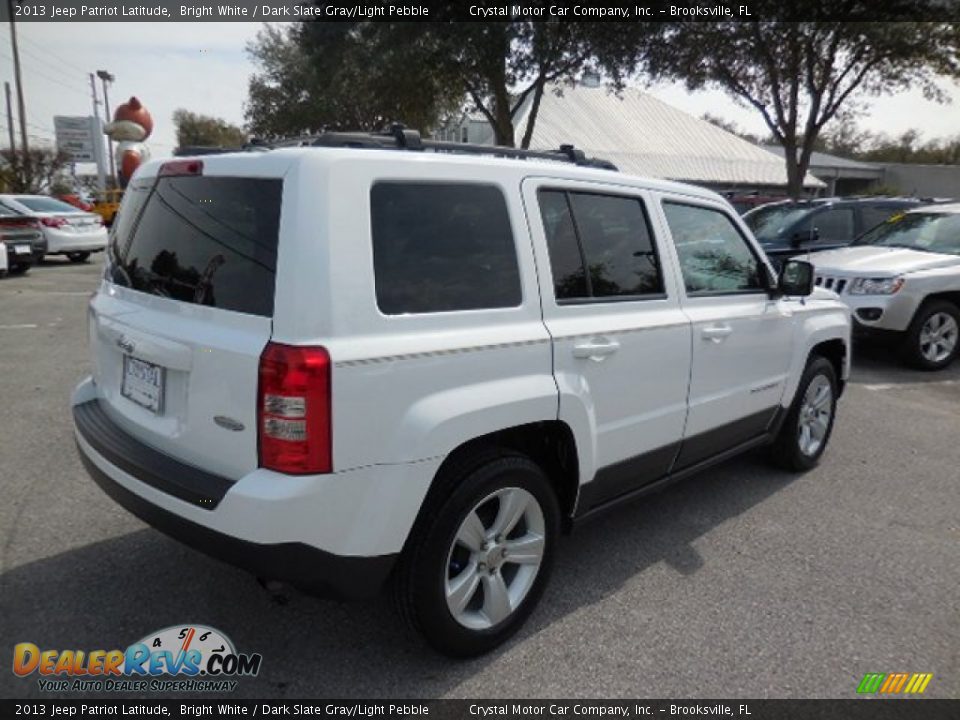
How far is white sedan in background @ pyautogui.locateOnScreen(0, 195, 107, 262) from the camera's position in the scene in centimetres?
1459

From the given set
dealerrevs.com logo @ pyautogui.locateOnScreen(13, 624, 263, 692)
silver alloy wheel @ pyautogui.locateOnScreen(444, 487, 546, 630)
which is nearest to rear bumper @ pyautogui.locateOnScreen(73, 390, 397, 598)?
silver alloy wheel @ pyautogui.locateOnScreen(444, 487, 546, 630)

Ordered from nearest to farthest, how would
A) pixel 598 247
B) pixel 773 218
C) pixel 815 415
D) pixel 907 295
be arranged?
pixel 598 247, pixel 815 415, pixel 907 295, pixel 773 218

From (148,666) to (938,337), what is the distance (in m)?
8.05

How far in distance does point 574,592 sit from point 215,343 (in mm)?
1887

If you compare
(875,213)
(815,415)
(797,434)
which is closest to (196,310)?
(797,434)

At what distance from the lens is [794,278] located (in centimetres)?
396

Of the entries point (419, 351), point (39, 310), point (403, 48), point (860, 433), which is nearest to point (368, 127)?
point (403, 48)

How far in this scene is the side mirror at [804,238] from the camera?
9102mm

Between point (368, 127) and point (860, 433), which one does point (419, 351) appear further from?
point (368, 127)

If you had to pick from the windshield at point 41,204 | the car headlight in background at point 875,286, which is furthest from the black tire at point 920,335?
the windshield at point 41,204

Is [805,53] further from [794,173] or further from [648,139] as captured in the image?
[648,139]

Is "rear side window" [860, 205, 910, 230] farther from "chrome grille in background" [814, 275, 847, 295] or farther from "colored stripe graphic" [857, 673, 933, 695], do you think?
"colored stripe graphic" [857, 673, 933, 695]

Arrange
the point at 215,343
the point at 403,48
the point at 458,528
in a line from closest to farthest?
the point at 215,343, the point at 458,528, the point at 403,48

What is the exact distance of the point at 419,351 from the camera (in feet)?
7.22
